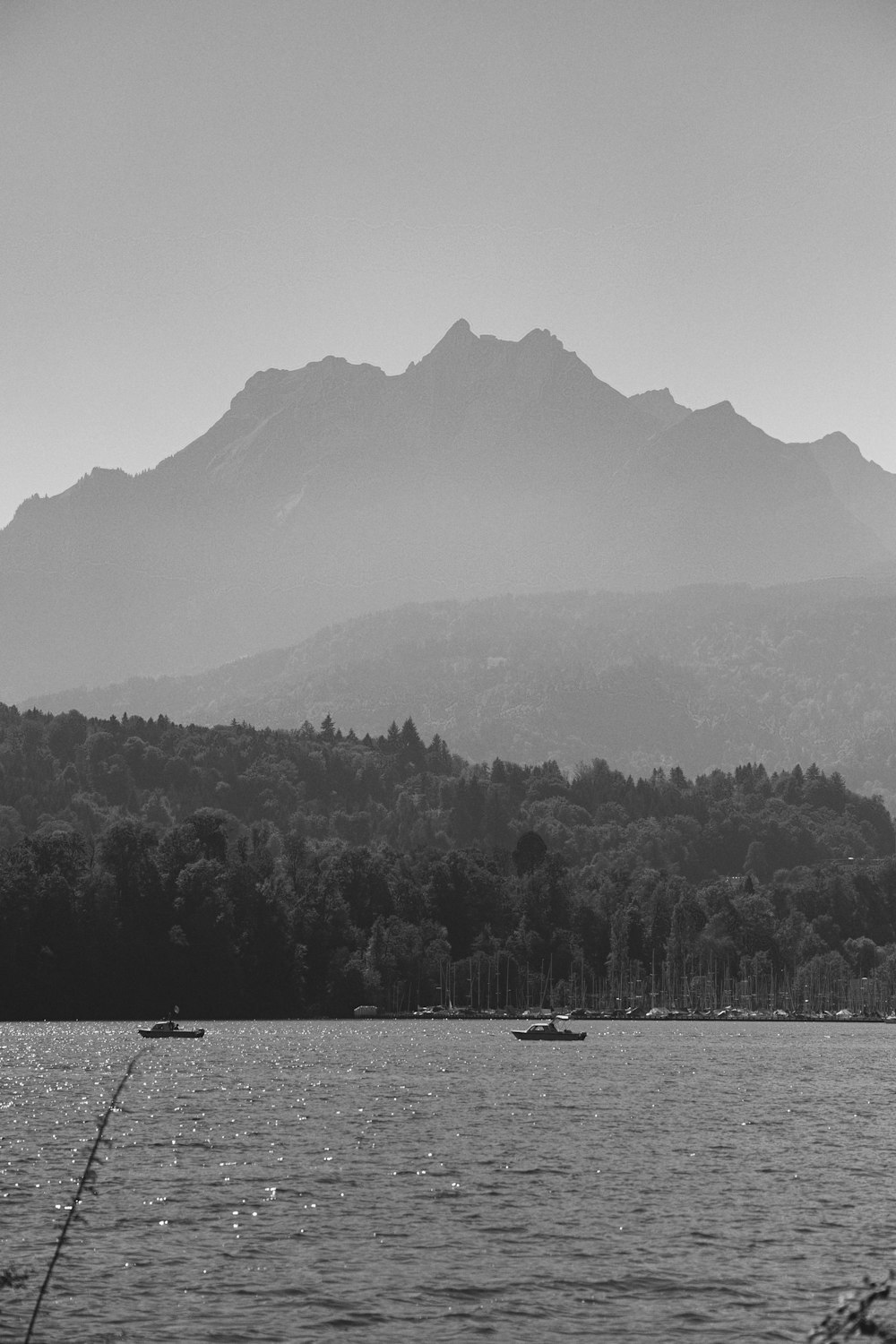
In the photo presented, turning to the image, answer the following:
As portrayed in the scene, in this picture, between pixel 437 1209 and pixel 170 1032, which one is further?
pixel 170 1032

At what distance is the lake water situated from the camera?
175ft

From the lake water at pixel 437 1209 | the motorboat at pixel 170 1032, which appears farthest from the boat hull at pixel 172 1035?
the lake water at pixel 437 1209

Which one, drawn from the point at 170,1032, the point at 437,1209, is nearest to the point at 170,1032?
the point at 170,1032

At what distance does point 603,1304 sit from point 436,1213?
54.7 feet

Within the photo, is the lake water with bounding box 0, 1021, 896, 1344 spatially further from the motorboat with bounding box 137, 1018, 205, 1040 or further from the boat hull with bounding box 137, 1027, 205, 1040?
the motorboat with bounding box 137, 1018, 205, 1040

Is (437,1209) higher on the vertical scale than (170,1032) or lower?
lower

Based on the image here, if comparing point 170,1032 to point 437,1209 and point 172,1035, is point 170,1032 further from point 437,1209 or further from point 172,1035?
point 437,1209

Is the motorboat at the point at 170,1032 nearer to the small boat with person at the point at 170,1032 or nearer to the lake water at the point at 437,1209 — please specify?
the small boat with person at the point at 170,1032

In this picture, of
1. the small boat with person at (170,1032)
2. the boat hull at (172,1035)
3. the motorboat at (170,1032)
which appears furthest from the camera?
the motorboat at (170,1032)

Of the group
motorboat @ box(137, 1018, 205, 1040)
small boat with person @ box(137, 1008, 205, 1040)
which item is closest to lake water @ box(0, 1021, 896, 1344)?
small boat with person @ box(137, 1008, 205, 1040)

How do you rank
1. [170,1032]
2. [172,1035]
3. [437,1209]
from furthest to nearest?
[170,1032] → [172,1035] → [437,1209]

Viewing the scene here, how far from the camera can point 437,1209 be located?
7156 cm

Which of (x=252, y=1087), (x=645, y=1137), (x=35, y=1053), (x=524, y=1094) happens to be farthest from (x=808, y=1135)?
(x=35, y=1053)

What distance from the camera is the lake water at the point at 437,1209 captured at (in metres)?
53.4
